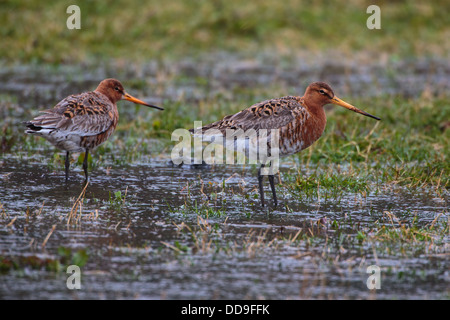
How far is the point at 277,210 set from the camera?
25.9ft

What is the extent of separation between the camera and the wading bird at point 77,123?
852cm

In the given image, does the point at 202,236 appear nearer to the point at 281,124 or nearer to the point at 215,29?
the point at 281,124

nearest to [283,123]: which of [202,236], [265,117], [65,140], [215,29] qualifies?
[265,117]

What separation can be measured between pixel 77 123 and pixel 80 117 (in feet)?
0.30

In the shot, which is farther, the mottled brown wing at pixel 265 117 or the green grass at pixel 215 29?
the green grass at pixel 215 29

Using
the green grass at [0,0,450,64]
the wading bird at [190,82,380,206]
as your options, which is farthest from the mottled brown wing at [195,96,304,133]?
the green grass at [0,0,450,64]

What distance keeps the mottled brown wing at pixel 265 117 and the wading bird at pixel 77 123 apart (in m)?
1.42

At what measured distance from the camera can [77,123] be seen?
8773mm

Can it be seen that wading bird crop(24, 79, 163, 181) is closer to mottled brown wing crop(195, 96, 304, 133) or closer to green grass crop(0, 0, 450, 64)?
mottled brown wing crop(195, 96, 304, 133)

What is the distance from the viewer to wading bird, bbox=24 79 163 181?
336 inches

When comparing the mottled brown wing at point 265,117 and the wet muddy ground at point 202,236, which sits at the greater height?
the mottled brown wing at point 265,117

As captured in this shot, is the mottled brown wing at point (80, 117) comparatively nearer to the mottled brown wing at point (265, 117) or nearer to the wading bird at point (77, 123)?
the wading bird at point (77, 123)

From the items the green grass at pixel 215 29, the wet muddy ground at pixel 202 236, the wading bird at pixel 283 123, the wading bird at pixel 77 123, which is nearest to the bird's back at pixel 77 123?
the wading bird at pixel 77 123
